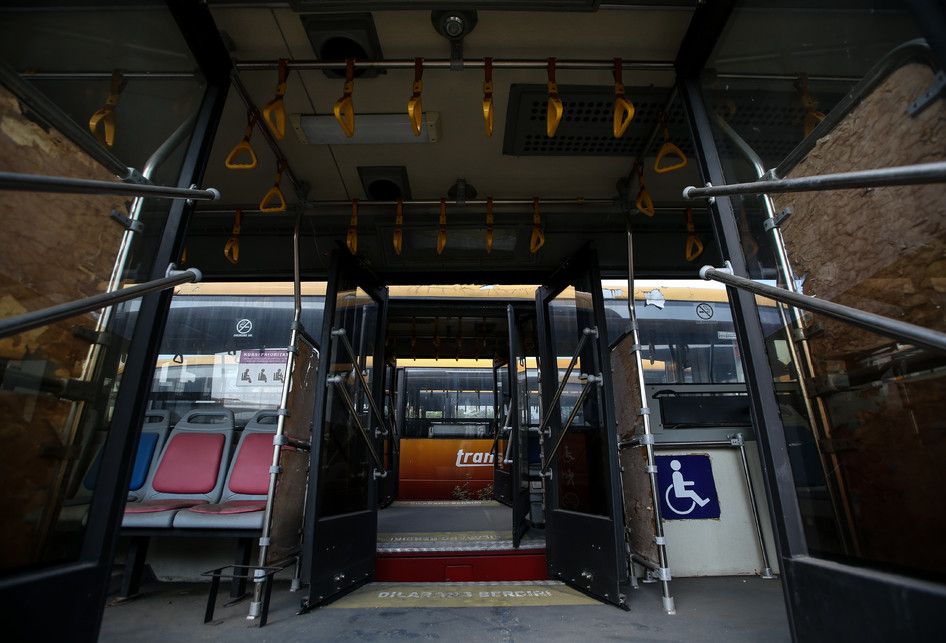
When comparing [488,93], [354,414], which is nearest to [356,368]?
[354,414]

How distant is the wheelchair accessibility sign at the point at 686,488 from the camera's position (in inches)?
113

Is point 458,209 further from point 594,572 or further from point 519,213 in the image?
point 594,572

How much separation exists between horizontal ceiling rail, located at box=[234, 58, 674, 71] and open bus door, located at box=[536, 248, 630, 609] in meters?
1.13

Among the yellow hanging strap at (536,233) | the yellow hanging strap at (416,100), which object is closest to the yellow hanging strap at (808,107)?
the yellow hanging strap at (416,100)

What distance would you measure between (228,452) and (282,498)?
3.08ft

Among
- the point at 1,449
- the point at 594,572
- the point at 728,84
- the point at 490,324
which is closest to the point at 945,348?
the point at 728,84

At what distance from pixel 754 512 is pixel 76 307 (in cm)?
361

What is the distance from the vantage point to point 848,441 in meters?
1.01

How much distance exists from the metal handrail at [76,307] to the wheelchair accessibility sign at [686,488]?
2954mm

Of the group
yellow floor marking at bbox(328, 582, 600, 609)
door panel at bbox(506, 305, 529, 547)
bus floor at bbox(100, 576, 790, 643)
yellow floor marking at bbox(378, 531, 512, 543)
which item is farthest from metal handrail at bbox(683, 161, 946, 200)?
yellow floor marking at bbox(378, 531, 512, 543)

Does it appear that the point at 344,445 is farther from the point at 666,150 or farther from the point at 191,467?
the point at 666,150

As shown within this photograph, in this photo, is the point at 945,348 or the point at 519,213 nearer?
the point at 945,348

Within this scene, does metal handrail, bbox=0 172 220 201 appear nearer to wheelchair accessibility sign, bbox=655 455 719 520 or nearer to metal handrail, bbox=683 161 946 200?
metal handrail, bbox=683 161 946 200

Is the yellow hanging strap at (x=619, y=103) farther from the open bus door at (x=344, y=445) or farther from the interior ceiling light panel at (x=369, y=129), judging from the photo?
the open bus door at (x=344, y=445)
